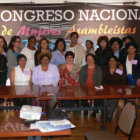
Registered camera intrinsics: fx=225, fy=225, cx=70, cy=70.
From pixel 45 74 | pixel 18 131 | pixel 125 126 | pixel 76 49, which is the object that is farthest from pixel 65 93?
pixel 76 49

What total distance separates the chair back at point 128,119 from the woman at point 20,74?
90.1 inches

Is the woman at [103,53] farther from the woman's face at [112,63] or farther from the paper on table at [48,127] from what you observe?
the paper on table at [48,127]

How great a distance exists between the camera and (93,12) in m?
5.94

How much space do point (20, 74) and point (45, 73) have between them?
0.49 m

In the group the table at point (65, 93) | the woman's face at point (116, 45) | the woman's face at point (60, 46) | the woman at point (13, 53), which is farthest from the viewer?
the woman's face at point (116, 45)

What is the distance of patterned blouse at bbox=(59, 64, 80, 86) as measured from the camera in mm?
4355

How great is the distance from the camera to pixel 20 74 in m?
4.29

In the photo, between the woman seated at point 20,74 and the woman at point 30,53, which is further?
the woman at point 30,53

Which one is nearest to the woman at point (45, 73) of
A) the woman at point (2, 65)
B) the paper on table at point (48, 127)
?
the woman at point (2, 65)

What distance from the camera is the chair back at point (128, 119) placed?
2.33 metres

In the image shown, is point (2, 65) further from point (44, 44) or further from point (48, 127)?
point (48, 127)

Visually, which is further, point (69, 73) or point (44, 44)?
point (44, 44)

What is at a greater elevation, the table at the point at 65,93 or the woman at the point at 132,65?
the woman at the point at 132,65

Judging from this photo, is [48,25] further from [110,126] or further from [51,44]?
[110,126]
